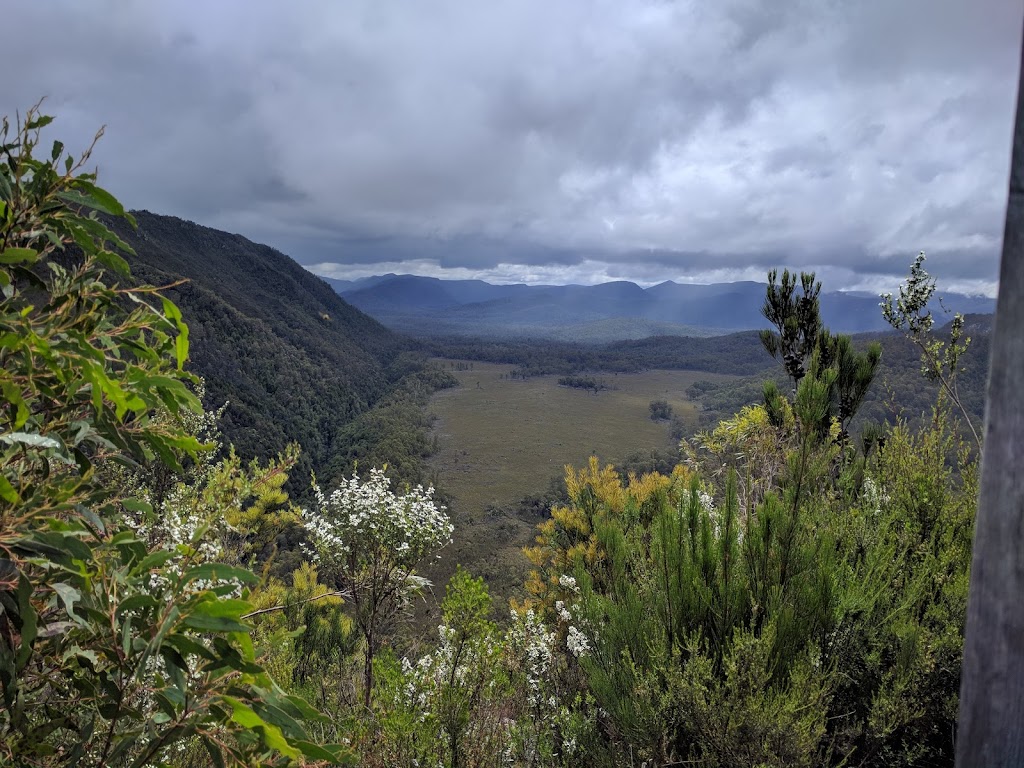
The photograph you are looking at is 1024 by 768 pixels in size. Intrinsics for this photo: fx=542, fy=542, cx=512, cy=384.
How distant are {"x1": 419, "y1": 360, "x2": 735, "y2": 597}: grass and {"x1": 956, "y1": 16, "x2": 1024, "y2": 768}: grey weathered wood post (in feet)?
114

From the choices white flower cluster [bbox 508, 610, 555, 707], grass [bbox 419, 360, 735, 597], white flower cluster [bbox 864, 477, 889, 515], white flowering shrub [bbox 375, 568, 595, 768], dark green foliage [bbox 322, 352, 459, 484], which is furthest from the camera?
dark green foliage [bbox 322, 352, 459, 484]

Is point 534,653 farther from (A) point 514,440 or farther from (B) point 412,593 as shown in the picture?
(A) point 514,440

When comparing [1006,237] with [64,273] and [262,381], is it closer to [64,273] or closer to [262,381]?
[64,273]

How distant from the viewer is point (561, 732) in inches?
158

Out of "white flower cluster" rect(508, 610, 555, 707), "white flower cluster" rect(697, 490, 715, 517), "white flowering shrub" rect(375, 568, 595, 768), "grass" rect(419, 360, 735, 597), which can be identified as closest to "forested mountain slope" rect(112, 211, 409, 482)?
"grass" rect(419, 360, 735, 597)

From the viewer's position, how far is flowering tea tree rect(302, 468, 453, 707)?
6711 mm

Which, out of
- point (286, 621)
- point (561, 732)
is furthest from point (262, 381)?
point (561, 732)

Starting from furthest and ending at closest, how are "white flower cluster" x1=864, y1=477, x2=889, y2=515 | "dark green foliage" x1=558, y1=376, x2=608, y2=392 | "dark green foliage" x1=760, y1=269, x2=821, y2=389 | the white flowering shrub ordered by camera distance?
"dark green foliage" x1=558, y1=376, x2=608, y2=392, "dark green foliage" x1=760, y1=269, x2=821, y2=389, "white flower cluster" x1=864, y1=477, x2=889, y2=515, the white flowering shrub

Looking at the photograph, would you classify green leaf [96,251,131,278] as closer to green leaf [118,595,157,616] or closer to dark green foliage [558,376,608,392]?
green leaf [118,595,157,616]

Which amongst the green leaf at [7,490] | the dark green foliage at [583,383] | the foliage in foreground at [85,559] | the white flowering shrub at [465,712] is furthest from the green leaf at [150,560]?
the dark green foliage at [583,383]

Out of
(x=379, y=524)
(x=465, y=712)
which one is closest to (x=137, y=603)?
(x=465, y=712)

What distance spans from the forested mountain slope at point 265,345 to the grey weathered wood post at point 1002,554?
2669 centimetres

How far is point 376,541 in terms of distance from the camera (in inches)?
267

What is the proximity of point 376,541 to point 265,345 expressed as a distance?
10545 cm
